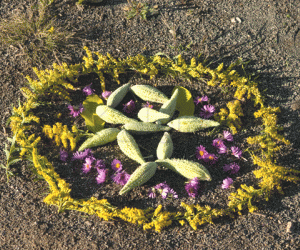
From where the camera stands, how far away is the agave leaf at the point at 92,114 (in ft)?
9.86

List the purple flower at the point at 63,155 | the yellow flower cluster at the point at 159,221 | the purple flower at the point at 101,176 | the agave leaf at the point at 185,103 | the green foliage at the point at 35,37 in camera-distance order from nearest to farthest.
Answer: the yellow flower cluster at the point at 159,221 → the purple flower at the point at 101,176 → the purple flower at the point at 63,155 → the agave leaf at the point at 185,103 → the green foliage at the point at 35,37

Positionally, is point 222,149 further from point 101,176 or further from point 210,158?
point 101,176

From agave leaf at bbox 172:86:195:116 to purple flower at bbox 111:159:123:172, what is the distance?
2.15 ft

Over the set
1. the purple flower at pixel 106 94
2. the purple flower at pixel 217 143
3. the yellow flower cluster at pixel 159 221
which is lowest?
the yellow flower cluster at pixel 159 221

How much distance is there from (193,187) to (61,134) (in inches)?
43.5

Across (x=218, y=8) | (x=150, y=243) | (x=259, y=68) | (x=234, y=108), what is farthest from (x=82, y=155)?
(x=218, y=8)

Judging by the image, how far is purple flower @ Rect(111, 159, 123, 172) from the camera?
112 inches

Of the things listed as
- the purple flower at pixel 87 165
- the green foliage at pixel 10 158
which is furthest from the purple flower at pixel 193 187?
the green foliage at pixel 10 158

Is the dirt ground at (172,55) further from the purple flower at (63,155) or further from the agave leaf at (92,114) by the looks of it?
the agave leaf at (92,114)

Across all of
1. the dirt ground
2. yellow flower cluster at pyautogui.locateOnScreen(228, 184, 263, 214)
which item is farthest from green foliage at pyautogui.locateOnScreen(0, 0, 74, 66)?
yellow flower cluster at pyautogui.locateOnScreen(228, 184, 263, 214)

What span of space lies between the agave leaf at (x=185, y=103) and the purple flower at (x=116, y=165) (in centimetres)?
66

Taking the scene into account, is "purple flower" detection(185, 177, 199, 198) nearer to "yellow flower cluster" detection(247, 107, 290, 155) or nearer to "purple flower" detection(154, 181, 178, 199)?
"purple flower" detection(154, 181, 178, 199)

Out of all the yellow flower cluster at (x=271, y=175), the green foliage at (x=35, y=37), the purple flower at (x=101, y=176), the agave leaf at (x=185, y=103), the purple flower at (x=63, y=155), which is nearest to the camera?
the yellow flower cluster at (x=271, y=175)

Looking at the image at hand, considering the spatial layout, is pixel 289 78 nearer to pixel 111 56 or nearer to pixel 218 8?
pixel 218 8
